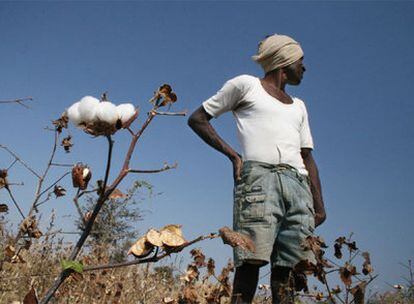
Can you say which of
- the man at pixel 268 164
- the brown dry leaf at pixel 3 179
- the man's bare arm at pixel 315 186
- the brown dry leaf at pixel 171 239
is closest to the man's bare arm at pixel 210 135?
the man at pixel 268 164

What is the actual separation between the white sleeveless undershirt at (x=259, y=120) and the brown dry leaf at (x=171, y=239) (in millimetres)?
1526

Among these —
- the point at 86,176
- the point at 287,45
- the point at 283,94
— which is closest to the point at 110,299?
the point at 283,94

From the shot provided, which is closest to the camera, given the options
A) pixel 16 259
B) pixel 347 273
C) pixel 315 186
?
pixel 347 273

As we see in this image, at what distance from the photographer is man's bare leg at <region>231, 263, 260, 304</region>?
229 cm

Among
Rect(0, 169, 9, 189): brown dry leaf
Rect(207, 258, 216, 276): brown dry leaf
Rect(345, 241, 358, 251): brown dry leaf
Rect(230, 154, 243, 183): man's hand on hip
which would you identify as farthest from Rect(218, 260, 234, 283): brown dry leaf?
Rect(0, 169, 9, 189): brown dry leaf

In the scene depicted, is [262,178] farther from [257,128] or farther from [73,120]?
[73,120]

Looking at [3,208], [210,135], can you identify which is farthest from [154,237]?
[210,135]

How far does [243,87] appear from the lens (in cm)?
261

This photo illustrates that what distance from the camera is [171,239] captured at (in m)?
0.92

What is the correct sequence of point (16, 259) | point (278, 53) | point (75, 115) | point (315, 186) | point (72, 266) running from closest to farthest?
1. point (72, 266)
2. point (75, 115)
3. point (16, 259)
4. point (278, 53)
5. point (315, 186)

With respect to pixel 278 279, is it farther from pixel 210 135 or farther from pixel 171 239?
pixel 171 239

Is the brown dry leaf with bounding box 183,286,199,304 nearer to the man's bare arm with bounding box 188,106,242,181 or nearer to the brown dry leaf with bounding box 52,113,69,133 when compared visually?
the man's bare arm with bounding box 188,106,242,181

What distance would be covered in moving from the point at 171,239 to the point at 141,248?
0.22 feet

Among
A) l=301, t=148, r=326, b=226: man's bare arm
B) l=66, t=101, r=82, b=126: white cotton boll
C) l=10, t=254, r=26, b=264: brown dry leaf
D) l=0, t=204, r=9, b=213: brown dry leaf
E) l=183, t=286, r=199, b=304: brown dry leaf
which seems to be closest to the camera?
l=66, t=101, r=82, b=126: white cotton boll
